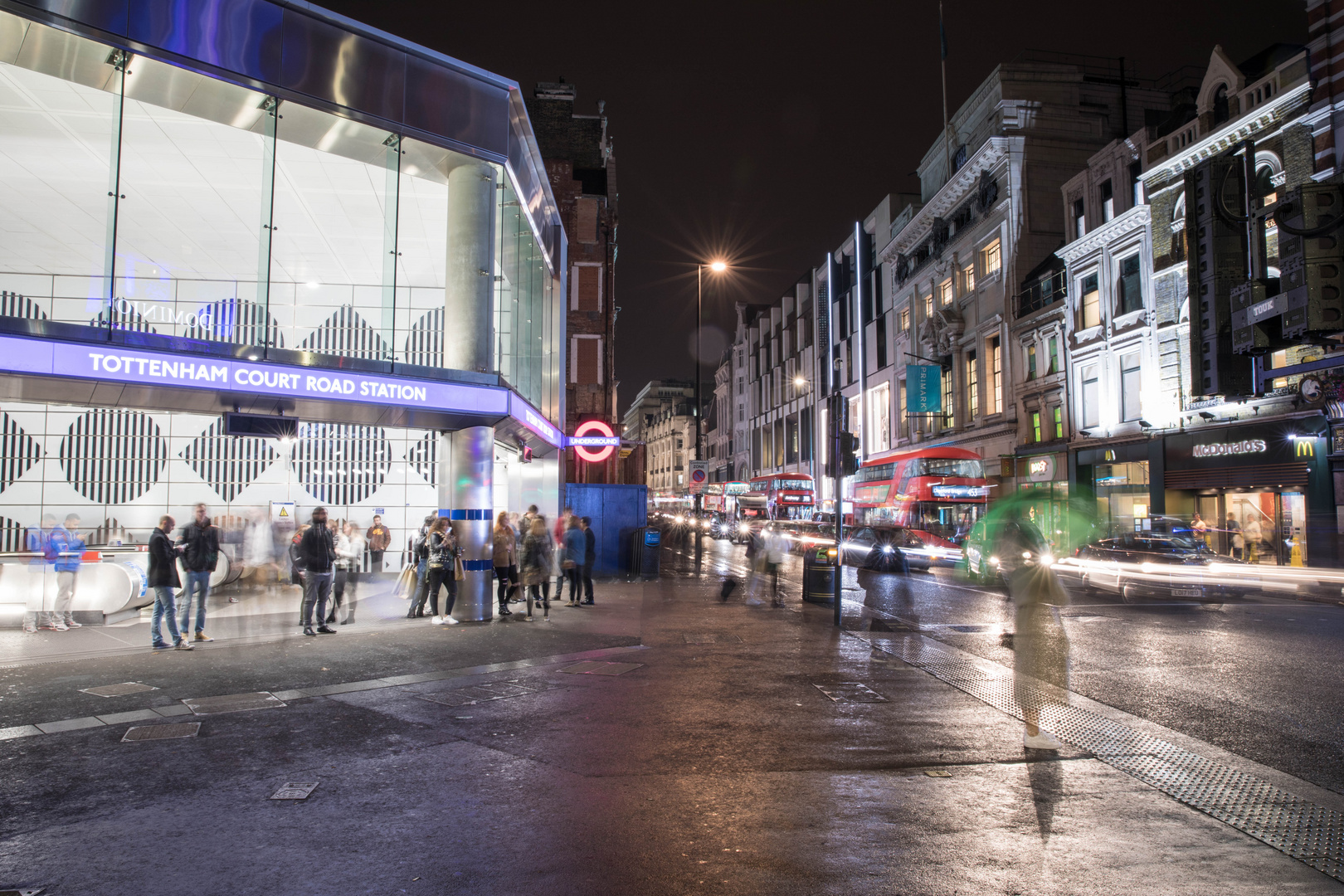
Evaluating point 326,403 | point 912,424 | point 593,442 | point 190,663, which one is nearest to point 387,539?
point 593,442

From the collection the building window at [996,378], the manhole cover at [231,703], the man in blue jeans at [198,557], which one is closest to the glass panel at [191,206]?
the man in blue jeans at [198,557]

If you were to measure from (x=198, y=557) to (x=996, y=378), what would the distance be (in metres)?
38.2

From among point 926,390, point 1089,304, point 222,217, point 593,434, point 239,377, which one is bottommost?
point 239,377

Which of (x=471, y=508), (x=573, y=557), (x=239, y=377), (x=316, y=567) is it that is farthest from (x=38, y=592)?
(x=573, y=557)

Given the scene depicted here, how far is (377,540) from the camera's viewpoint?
2053 centimetres

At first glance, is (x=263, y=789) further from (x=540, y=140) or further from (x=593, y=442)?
(x=540, y=140)

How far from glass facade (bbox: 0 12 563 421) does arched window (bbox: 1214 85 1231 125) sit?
23.4 meters

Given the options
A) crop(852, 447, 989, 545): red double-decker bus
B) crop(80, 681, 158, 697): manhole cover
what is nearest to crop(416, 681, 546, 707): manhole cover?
crop(80, 681, 158, 697): manhole cover

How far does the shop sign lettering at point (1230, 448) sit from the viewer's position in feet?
84.9

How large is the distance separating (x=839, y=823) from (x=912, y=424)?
4781cm

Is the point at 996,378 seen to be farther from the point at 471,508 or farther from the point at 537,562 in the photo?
the point at 471,508

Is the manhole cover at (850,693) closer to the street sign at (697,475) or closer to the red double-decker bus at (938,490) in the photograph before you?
the street sign at (697,475)

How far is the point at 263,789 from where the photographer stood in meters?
5.46

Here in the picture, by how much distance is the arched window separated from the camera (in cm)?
2819
